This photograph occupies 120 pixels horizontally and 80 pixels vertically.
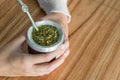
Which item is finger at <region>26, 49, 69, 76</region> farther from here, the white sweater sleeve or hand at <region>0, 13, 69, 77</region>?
the white sweater sleeve

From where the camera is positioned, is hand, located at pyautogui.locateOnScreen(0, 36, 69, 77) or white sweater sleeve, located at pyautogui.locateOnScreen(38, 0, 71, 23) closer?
hand, located at pyautogui.locateOnScreen(0, 36, 69, 77)

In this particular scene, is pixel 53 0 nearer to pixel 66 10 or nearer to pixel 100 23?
pixel 66 10

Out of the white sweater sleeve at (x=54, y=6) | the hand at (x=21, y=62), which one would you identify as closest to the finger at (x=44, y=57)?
the hand at (x=21, y=62)

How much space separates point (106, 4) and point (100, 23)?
100mm

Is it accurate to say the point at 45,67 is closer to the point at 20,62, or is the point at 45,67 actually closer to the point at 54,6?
the point at 20,62

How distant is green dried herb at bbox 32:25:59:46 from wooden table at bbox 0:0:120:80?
0.13m

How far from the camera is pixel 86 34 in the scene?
84cm

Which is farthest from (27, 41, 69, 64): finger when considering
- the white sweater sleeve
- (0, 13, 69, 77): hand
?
the white sweater sleeve

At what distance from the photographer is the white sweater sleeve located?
34.7 inches

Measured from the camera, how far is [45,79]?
747mm

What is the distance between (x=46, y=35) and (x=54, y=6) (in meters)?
0.24


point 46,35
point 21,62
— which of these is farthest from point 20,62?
point 46,35

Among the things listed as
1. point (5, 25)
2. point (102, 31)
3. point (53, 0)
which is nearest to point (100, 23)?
point (102, 31)

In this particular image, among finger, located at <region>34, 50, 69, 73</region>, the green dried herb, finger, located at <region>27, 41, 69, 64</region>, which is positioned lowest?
finger, located at <region>34, 50, 69, 73</region>
